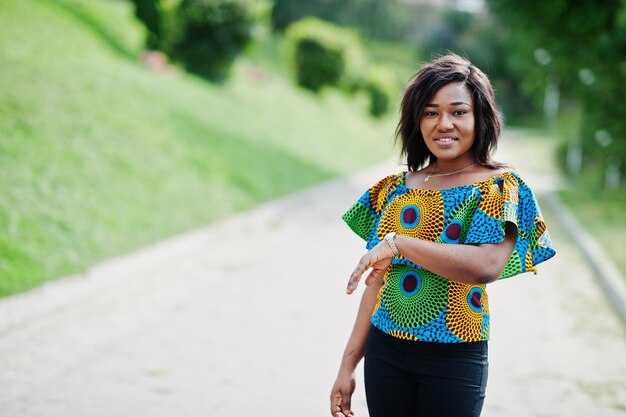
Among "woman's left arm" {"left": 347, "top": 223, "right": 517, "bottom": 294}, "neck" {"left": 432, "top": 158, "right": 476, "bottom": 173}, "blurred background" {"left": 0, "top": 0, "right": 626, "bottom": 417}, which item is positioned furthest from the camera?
"blurred background" {"left": 0, "top": 0, "right": 626, "bottom": 417}

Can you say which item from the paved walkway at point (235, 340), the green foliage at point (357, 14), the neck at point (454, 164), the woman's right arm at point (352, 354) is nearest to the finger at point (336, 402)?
the woman's right arm at point (352, 354)

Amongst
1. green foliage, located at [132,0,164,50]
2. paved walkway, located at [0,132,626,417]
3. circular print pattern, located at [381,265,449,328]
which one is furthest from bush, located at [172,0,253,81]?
circular print pattern, located at [381,265,449,328]

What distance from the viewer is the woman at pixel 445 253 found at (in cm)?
227

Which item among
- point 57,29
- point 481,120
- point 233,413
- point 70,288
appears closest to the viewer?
point 481,120

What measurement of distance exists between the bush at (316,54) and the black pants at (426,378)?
2553 cm

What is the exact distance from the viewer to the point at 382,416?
2404 mm

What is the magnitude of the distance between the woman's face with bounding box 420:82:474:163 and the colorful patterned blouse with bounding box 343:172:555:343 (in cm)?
13

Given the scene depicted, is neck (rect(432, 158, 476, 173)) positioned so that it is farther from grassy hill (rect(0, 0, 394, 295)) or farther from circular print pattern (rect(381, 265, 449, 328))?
grassy hill (rect(0, 0, 394, 295))

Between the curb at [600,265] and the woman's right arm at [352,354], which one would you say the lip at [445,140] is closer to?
the woman's right arm at [352,354]

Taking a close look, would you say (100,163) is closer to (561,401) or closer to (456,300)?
(561,401)

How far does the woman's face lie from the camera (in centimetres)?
238

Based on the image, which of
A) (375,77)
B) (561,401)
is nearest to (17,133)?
(561,401)

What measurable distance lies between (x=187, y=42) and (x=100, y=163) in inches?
391

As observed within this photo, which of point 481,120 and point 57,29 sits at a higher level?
point 57,29
